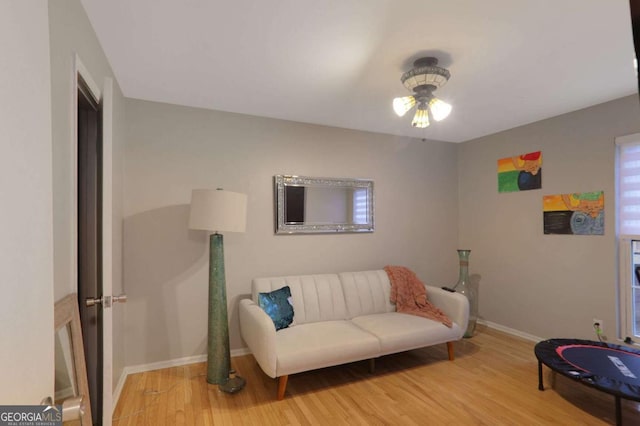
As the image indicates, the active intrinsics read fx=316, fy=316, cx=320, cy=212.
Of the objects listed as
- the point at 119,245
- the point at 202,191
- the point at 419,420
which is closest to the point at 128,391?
the point at 119,245

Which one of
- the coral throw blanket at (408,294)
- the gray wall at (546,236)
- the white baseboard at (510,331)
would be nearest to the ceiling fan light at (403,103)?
the coral throw blanket at (408,294)

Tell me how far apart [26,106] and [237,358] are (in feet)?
9.89

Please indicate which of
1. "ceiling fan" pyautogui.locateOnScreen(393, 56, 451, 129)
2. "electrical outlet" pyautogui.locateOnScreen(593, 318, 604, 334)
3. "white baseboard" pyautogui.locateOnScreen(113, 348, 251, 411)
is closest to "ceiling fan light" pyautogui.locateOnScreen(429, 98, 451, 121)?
"ceiling fan" pyautogui.locateOnScreen(393, 56, 451, 129)

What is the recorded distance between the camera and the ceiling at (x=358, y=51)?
1679 millimetres

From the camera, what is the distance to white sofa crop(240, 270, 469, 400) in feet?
7.89

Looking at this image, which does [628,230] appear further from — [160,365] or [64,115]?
[160,365]

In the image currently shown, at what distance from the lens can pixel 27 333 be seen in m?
0.60

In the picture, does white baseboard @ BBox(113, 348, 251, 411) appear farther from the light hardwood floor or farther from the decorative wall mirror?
the decorative wall mirror

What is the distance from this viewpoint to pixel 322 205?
11.7ft

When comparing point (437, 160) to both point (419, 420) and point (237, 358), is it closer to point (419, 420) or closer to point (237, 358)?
point (419, 420)

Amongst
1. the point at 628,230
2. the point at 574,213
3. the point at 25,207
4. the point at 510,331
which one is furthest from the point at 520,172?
the point at 25,207

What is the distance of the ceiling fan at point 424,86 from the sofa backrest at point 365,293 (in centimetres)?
176

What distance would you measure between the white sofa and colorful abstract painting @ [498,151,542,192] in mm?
1588

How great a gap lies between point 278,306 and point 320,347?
62 centimetres
